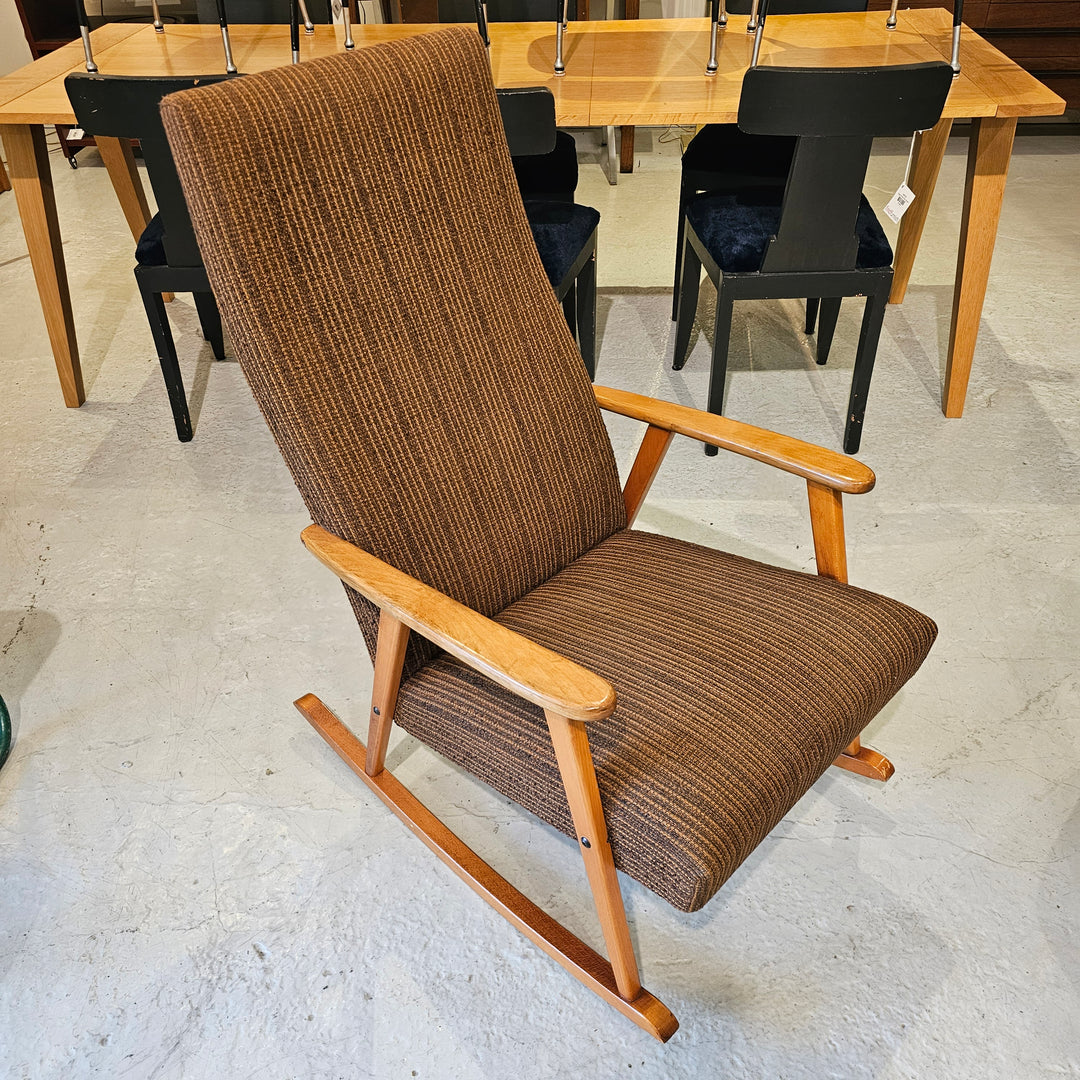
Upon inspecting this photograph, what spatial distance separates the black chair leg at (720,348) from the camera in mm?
2164

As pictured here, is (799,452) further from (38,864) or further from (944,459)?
(38,864)

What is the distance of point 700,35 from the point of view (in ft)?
8.53

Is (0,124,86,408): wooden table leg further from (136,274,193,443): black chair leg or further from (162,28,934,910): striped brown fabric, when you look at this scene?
(162,28,934,910): striped brown fabric

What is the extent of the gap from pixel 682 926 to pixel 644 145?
3618 millimetres

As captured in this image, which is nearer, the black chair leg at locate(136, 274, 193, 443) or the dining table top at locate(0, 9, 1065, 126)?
the dining table top at locate(0, 9, 1065, 126)

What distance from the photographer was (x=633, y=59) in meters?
2.40

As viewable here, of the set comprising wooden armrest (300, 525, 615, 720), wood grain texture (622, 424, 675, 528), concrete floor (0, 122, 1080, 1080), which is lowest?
concrete floor (0, 122, 1080, 1080)

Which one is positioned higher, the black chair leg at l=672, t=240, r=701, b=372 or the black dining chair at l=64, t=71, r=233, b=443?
the black dining chair at l=64, t=71, r=233, b=443

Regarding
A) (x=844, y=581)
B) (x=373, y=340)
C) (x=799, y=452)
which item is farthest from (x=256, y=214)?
(x=844, y=581)

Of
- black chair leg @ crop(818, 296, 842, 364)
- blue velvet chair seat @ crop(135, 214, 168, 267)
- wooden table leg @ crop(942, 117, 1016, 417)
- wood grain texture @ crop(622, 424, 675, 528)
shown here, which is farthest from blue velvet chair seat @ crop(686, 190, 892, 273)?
blue velvet chair seat @ crop(135, 214, 168, 267)

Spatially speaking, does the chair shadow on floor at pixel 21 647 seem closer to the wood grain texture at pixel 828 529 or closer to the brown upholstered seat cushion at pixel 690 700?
the brown upholstered seat cushion at pixel 690 700

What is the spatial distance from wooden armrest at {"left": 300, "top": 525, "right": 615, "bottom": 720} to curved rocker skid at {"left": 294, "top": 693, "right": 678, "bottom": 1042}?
0.44 meters

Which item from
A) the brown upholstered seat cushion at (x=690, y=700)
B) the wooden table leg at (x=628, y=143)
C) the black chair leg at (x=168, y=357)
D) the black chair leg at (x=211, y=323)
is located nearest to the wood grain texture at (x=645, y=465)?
the brown upholstered seat cushion at (x=690, y=700)

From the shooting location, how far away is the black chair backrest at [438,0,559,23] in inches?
116
